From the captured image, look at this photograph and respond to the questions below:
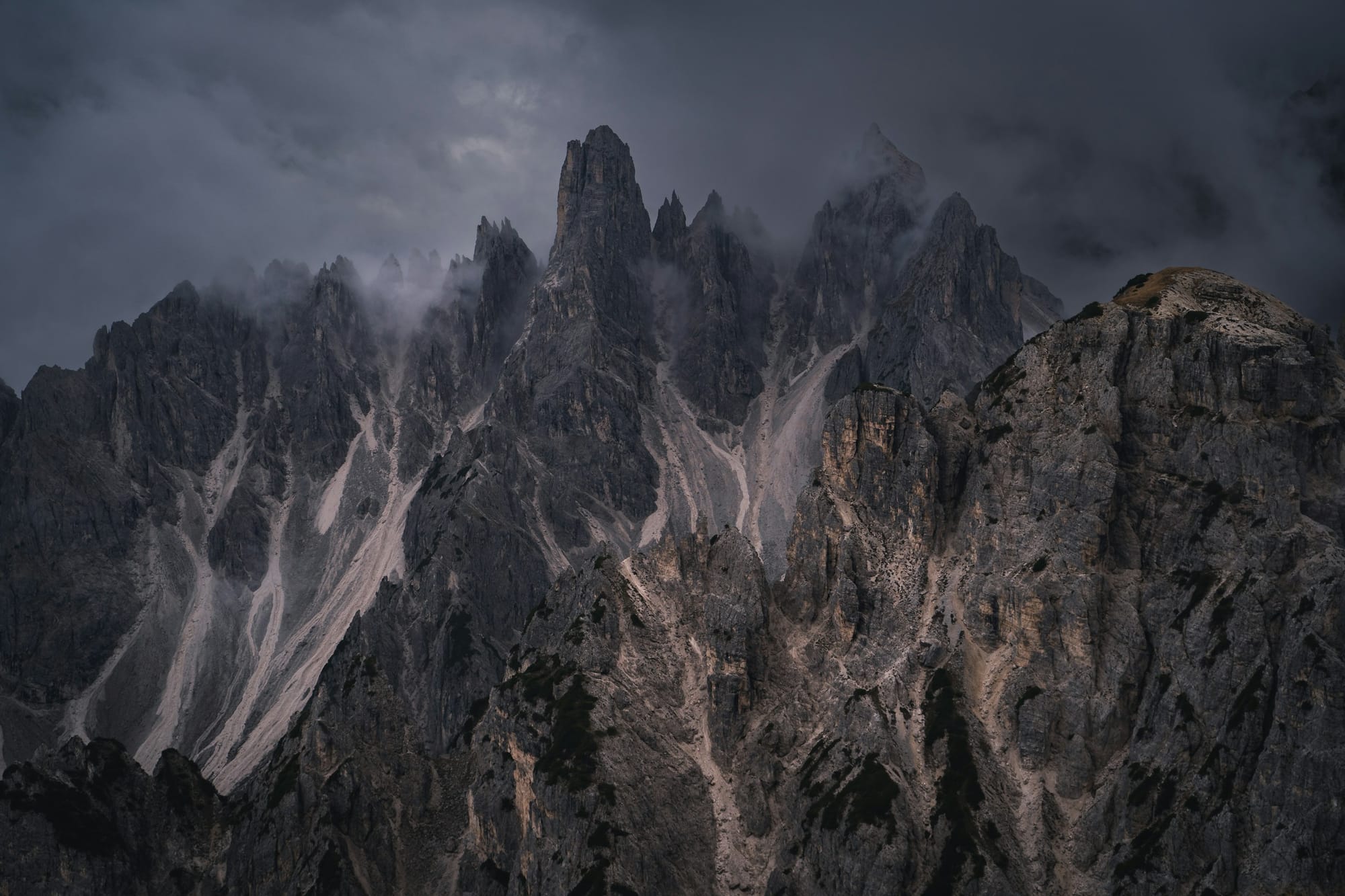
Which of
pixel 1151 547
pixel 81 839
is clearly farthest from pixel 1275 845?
pixel 81 839

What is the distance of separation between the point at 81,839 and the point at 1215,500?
5861 inches

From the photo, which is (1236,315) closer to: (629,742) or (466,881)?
(629,742)

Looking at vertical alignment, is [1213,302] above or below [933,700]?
above

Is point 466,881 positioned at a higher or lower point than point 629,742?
lower

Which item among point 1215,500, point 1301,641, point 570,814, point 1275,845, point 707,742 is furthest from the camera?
point 707,742

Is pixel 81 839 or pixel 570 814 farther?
pixel 81 839

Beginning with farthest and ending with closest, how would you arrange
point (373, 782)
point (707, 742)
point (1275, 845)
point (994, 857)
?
point (373, 782) → point (707, 742) → point (994, 857) → point (1275, 845)

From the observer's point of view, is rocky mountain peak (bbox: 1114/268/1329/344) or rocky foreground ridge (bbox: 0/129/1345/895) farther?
rocky mountain peak (bbox: 1114/268/1329/344)

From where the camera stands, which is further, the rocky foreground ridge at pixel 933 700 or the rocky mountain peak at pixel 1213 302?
the rocky mountain peak at pixel 1213 302

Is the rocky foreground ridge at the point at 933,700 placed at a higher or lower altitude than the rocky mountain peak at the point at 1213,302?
lower

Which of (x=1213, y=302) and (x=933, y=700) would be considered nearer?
(x=933, y=700)

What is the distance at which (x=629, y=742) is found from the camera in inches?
5738

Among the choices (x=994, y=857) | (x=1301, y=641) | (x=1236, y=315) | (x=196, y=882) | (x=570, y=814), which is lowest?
(x=196, y=882)

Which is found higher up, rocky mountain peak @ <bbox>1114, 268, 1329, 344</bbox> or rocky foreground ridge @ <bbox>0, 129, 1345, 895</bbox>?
rocky mountain peak @ <bbox>1114, 268, 1329, 344</bbox>
